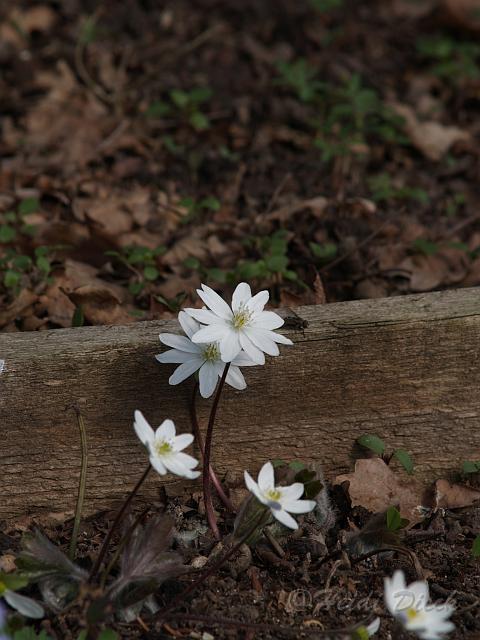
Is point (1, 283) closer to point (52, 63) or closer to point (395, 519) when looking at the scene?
point (395, 519)

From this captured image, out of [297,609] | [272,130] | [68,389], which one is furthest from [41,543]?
[272,130]

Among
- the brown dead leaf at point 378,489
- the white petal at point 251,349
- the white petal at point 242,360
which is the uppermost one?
the white petal at point 251,349

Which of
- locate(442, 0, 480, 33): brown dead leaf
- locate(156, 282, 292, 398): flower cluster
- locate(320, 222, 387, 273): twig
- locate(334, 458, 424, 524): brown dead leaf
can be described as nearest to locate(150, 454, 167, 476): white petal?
locate(156, 282, 292, 398): flower cluster

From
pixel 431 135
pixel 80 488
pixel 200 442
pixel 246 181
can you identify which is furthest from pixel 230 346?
pixel 431 135

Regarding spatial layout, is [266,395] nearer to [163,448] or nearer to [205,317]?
[205,317]

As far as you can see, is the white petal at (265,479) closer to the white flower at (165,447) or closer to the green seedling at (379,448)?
the white flower at (165,447)

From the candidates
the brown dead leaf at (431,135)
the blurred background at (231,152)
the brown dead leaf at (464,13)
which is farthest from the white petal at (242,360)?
the brown dead leaf at (464,13)
